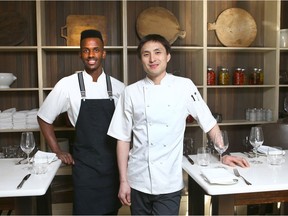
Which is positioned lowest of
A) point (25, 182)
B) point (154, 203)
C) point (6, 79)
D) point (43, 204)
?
point (43, 204)

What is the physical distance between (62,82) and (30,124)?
107 cm

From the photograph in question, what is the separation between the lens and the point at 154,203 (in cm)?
159

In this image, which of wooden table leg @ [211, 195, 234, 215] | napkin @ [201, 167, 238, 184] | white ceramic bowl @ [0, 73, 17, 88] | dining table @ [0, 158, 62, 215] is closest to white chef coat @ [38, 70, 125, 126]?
dining table @ [0, 158, 62, 215]

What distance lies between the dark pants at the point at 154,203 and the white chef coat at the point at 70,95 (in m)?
0.70

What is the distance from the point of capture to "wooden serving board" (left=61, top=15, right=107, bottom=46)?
309cm

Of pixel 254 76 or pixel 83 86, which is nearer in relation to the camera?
pixel 83 86

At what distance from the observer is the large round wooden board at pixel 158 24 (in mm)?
3172

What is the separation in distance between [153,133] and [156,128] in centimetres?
3

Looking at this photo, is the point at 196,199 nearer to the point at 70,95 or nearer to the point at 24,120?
the point at 70,95

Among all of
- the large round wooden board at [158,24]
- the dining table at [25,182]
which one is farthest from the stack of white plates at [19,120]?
the large round wooden board at [158,24]

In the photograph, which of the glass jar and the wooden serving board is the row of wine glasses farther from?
the wooden serving board

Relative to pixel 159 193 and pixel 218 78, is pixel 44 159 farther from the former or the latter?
pixel 218 78

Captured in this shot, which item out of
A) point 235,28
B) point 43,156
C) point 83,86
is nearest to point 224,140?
point 83,86

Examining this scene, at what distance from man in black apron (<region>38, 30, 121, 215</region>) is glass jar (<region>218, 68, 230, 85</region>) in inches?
64.5
